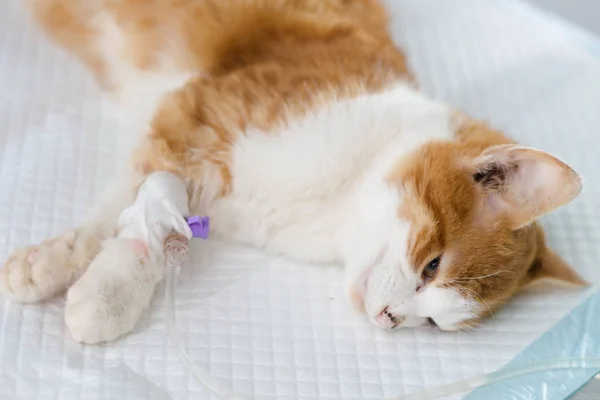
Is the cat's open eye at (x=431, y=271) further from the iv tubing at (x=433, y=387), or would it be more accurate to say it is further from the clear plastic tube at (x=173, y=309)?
the clear plastic tube at (x=173, y=309)

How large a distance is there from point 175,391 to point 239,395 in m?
0.10

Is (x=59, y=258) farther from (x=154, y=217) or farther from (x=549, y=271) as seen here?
(x=549, y=271)

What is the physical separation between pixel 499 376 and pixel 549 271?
251 millimetres

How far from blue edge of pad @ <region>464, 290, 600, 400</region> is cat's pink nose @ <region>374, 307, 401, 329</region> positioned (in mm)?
165

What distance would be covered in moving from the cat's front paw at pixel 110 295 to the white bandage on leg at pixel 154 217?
0.09 feet

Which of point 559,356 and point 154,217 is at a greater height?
point 559,356

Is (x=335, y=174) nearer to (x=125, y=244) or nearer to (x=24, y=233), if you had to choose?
(x=125, y=244)

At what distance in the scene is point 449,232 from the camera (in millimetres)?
1160

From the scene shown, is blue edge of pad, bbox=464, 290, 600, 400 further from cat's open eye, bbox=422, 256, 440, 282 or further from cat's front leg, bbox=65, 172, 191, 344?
cat's front leg, bbox=65, 172, 191, 344

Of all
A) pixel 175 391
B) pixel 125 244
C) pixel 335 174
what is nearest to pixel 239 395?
pixel 175 391

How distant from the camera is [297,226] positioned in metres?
1.32

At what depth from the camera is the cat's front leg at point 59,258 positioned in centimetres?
110

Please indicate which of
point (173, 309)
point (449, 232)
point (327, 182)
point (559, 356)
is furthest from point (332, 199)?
point (559, 356)

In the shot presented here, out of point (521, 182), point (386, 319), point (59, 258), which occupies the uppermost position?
point (521, 182)
